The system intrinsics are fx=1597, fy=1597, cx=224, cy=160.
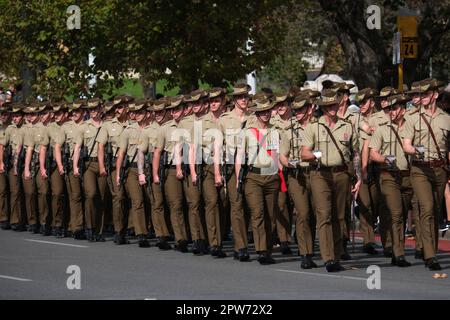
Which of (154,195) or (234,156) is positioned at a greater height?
(234,156)

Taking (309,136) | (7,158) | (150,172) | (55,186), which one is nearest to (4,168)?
(7,158)

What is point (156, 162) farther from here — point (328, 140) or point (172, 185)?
point (328, 140)

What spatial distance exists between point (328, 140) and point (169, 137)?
3.68 metres

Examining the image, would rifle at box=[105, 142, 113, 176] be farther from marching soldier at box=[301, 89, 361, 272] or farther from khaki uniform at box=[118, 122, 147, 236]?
marching soldier at box=[301, 89, 361, 272]

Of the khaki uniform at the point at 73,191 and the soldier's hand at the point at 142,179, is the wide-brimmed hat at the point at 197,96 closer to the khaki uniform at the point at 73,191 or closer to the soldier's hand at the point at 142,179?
the soldier's hand at the point at 142,179

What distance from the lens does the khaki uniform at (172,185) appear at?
21156 millimetres

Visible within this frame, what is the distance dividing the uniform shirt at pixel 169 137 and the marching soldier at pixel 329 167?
3.10 meters

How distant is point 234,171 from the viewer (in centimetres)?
1964

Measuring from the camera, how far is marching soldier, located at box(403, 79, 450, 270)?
18.3m

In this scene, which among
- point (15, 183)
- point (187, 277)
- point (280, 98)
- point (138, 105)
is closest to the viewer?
point (187, 277)

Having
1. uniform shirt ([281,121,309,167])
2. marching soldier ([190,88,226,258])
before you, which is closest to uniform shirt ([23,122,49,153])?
marching soldier ([190,88,226,258])

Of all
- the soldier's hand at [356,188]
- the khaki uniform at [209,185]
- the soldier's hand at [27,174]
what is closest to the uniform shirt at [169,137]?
the khaki uniform at [209,185]

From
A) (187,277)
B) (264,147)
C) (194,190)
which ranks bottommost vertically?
(187,277)
